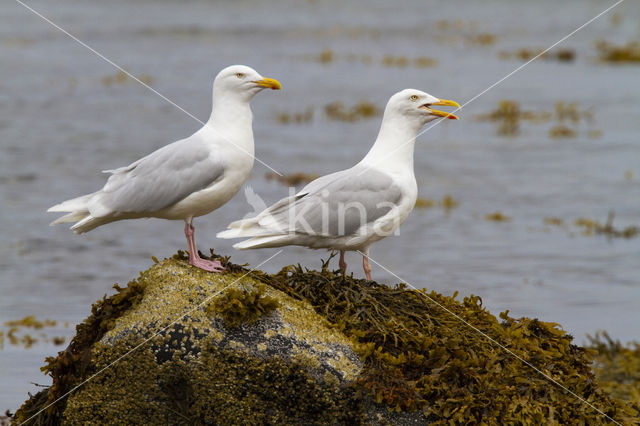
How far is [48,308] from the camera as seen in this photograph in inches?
413

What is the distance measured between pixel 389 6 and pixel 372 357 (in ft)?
152

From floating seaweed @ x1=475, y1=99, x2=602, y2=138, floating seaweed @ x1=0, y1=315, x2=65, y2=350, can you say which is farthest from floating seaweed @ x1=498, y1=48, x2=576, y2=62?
floating seaweed @ x1=0, y1=315, x2=65, y2=350

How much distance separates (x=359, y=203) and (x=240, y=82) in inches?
51.4

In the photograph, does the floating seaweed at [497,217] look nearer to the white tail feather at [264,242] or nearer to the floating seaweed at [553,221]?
the floating seaweed at [553,221]

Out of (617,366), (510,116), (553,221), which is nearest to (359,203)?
(617,366)

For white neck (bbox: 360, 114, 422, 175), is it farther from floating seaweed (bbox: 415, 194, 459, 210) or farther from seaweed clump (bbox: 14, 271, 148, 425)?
floating seaweed (bbox: 415, 194, 459, 210)

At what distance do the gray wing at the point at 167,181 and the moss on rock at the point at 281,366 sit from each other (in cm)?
70

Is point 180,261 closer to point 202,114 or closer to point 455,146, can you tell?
point 455,146

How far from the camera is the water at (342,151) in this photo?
1139cm

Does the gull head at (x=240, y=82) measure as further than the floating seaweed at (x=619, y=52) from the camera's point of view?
No

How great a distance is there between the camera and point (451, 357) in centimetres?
578

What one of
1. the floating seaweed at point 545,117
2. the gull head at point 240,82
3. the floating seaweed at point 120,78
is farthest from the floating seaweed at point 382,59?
the gull head at point 240,82

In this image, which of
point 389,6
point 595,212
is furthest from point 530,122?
point 389,6
